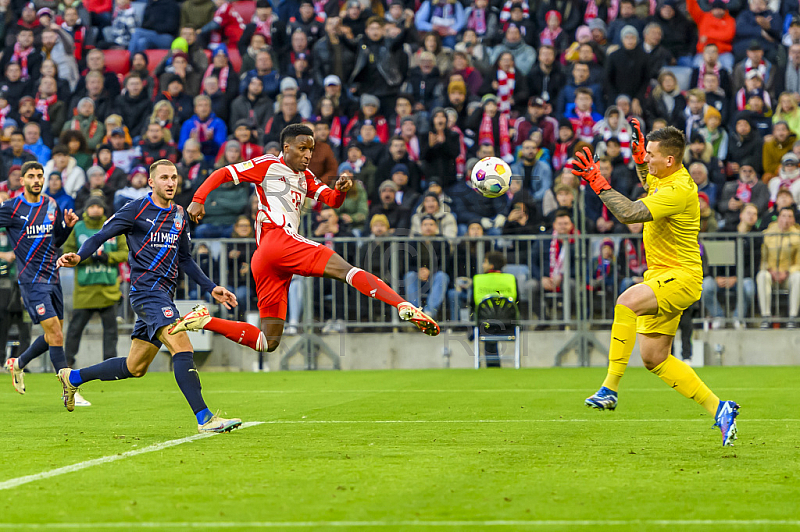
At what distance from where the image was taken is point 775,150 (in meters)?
17.6

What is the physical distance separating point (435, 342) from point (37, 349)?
672 centimetres

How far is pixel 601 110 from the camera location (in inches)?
741

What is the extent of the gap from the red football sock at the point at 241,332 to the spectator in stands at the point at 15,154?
41.1 feet

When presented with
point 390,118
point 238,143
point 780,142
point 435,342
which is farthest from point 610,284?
point 238,143

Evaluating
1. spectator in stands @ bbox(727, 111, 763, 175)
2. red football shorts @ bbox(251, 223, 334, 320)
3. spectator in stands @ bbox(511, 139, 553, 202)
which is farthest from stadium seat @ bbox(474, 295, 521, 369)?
red football shorts @ bbox(251, 223, 334, 320)

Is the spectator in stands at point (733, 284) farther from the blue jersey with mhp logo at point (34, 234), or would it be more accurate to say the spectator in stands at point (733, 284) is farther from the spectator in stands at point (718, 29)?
the blue jersey with mhp logo at point (34, 234)

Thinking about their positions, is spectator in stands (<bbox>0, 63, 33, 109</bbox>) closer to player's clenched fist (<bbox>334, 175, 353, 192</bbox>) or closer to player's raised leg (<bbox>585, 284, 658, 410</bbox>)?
player's clenched fist (<bbox>334, 175, 353, 192</bbox>)

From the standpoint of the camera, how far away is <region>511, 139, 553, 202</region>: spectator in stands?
56.7 ft

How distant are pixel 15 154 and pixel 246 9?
569 centimetres

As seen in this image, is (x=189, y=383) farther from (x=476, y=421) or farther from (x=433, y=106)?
(x=433, y=106)

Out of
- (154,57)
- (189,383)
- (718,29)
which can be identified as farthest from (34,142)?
(189,383)

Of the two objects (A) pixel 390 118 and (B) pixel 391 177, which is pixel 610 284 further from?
(A) pixel 390 118

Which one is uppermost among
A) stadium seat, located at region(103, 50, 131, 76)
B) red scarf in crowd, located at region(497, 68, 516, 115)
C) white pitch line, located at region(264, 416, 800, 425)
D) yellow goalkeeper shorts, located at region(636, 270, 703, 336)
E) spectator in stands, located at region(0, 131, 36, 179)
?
stadium seat, located at region(103, 50, 131, 76)

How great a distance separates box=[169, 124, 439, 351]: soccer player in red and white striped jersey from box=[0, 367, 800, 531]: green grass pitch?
84 centimetres
